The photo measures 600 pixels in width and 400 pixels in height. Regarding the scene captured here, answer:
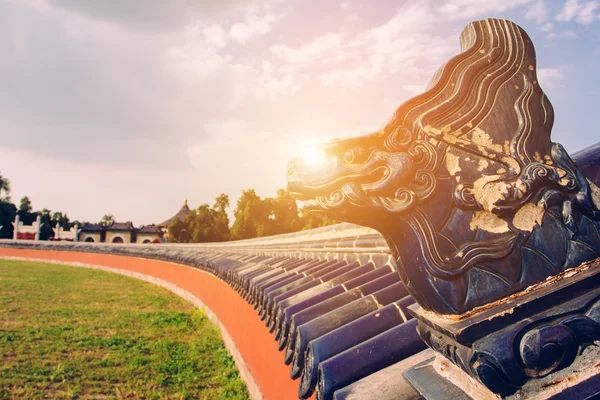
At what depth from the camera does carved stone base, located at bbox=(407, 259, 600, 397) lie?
1.01 metres

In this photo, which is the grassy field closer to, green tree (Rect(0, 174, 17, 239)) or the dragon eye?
the dragon eye

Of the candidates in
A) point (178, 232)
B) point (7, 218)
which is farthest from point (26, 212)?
point (178, 232)

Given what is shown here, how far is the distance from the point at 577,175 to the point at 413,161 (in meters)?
0.50

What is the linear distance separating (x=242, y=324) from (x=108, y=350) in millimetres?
3178

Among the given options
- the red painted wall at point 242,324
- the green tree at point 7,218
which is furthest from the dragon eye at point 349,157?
the green tree at point 7,218

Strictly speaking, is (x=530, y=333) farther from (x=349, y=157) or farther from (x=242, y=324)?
(x=242, y=324)

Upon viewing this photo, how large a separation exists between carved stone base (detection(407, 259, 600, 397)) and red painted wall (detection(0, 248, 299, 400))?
197 centimetres

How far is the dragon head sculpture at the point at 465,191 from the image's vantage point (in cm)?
113

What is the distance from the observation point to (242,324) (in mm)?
6059

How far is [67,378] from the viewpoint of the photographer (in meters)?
5.87

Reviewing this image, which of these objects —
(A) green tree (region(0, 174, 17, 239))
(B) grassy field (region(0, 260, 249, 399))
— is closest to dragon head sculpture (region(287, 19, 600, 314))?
(B) grassy field (region(0, 260, 249, 399))

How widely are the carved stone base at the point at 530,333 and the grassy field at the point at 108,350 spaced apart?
504 cm

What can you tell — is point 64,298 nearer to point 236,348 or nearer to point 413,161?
point 236,348

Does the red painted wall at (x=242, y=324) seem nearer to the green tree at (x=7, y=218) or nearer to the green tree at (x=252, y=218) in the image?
the green tree at (x=252, y=218)
